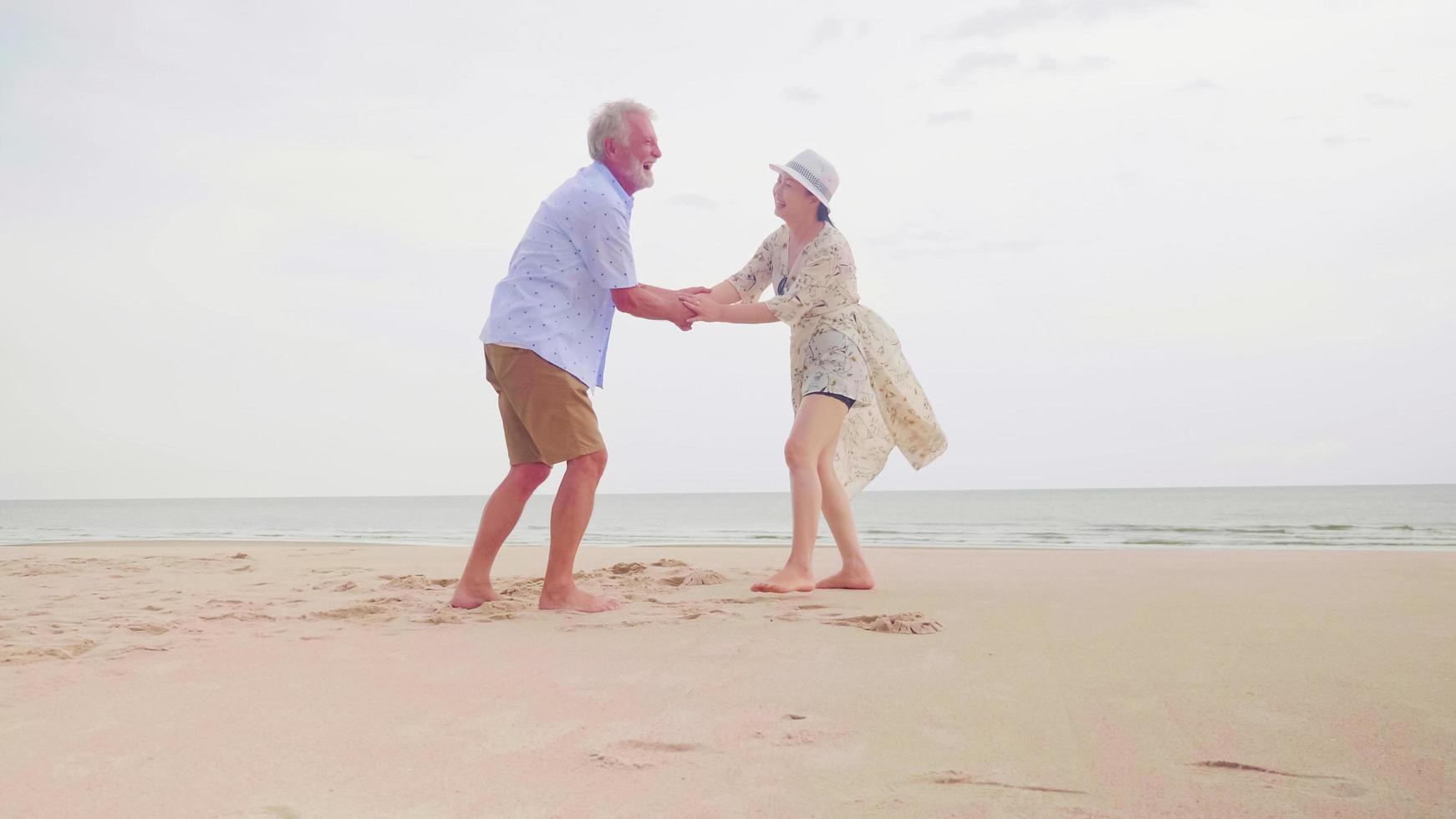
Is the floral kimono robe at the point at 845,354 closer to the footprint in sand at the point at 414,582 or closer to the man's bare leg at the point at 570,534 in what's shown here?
the man's bare leg at the point at 570,534

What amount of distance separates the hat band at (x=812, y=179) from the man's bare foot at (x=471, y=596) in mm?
2346

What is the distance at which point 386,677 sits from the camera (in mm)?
2414

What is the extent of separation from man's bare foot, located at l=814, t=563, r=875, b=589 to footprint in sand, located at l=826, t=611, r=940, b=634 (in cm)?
109

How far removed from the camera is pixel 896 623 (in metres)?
3.03

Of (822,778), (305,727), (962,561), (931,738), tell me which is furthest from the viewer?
(962,561)

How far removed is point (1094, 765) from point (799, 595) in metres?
2.32

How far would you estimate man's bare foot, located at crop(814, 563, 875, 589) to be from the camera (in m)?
4.32

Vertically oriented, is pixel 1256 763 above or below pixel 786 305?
below

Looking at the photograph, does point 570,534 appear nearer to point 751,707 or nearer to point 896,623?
point 896,623

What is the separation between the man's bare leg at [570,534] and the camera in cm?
360

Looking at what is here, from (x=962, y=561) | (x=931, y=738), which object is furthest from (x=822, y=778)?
(x=962, y=561)

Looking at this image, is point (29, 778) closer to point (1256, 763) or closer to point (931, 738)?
point (931, 738)

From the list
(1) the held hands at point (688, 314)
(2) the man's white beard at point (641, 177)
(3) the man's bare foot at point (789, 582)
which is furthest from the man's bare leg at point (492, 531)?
(2) the man's white beard at point (641, 177)

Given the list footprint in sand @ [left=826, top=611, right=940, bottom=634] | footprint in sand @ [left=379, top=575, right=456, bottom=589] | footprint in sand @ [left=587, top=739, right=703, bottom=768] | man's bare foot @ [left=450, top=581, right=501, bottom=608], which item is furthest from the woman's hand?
footprint in sand @ [left=587, top=739, right=703, bottom=768]
